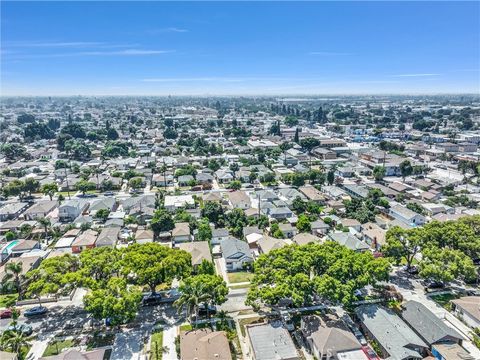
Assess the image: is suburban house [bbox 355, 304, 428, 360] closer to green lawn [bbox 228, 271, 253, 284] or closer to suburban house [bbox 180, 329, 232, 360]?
suburban house [bbox 180, 329, 232, 360]

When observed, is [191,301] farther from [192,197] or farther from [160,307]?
[192,197]

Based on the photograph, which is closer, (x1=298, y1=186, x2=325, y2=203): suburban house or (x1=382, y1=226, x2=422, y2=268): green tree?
(x1=382, y1=226, x2=422, y2=268): green tree

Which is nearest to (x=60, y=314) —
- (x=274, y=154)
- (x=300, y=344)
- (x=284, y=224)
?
(x=300, y=344)

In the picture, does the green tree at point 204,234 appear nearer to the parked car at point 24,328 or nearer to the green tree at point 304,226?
the green tree at point 304,226

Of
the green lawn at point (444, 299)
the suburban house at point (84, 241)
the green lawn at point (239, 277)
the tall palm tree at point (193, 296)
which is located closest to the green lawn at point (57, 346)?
the tall palm tree at point (193, 296)

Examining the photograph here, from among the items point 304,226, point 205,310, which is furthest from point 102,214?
point 304,226

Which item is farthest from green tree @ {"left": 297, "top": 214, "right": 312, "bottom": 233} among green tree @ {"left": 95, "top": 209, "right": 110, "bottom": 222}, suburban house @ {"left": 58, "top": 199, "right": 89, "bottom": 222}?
suburban house @ {"left": 58, "top": 199, "right": 89, "bottom": 222}

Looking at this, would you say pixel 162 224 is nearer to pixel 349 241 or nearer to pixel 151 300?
pixel 151 300
